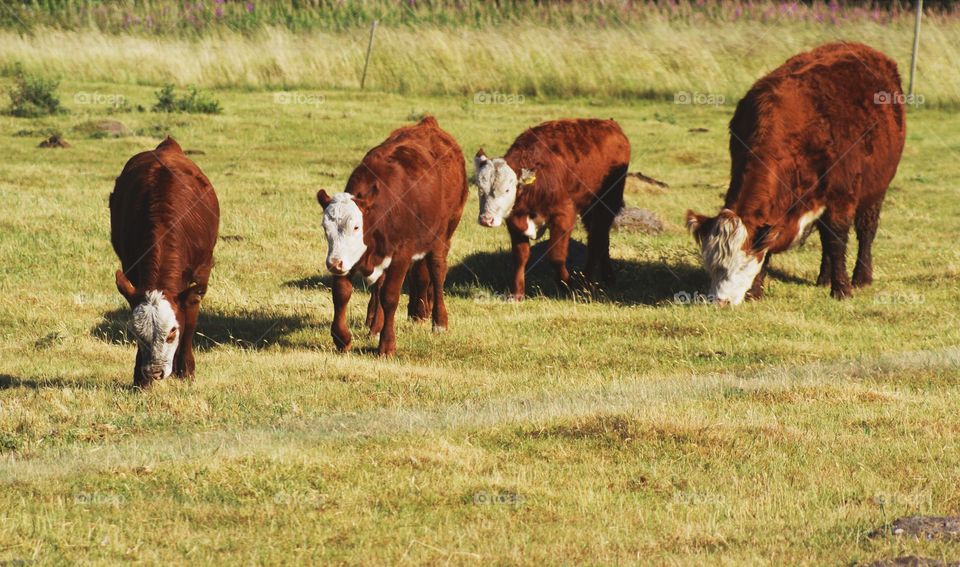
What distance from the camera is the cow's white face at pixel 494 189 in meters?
14.9

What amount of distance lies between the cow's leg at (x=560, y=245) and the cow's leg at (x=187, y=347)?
5625 mm

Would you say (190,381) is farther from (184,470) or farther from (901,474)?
(901,474)

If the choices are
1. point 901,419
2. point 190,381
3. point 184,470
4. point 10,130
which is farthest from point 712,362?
point 10,130

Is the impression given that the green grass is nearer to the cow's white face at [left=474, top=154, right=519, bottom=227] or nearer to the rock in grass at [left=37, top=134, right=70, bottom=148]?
the cow's white face at [left=474, top=154, right=519, bottom=227]

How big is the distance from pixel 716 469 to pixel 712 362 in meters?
3.80

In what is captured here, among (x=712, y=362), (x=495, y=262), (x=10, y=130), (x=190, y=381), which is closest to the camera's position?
(x=190, y=381)

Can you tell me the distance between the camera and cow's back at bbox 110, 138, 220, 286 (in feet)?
34.2

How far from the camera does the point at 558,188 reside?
A: 51.5 feet

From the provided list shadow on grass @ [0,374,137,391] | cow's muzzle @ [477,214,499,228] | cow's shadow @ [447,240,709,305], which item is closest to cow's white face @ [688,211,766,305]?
cow's shadow @ [447,240,709,305]

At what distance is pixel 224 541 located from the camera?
24.1 feet

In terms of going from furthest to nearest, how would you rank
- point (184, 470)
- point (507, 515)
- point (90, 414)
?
point (90, 414) → point (184, 470) → point (507, 515)

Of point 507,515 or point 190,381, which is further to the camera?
point 190,381

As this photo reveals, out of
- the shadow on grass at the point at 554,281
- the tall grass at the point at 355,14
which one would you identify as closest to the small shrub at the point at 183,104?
the tall grass at the point at 355,14

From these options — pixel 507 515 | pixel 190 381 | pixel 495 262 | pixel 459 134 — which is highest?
pixel 507 515
